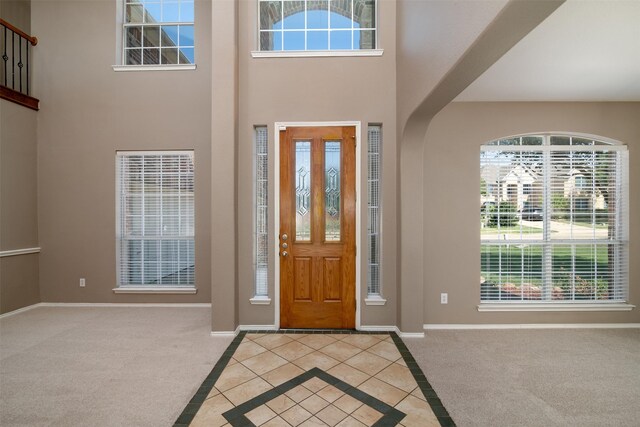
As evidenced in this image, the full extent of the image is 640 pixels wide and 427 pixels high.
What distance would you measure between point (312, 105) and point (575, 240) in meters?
3.67

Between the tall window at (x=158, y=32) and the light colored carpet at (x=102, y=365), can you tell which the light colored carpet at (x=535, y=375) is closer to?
the light colored carpet at (x=102, y=365)

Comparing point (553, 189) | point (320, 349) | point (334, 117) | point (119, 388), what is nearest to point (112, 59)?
point (334, 117)

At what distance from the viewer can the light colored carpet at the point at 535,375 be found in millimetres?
1968

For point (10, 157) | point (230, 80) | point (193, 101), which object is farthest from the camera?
point (193, 101)

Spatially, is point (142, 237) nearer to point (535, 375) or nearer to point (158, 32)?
point (158, 32)

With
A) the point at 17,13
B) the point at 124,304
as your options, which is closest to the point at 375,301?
the point at 124,304

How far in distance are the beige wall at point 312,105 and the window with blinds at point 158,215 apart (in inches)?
50.3

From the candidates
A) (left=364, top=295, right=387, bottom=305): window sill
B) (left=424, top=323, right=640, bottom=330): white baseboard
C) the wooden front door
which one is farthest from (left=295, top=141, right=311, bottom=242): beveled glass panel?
(left=424, top=323, right=640, bottom=330): white baseboard

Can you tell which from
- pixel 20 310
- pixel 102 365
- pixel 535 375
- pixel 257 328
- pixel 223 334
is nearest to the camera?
pixel 535 375

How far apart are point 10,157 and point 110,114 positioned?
135cm

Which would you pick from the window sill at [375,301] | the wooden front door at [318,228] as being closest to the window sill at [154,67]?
the wooden front door at [318,228]

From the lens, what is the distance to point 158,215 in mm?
4125

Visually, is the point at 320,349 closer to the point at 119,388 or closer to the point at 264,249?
the point at 264,249

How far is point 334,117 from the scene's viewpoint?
10.9 ft
